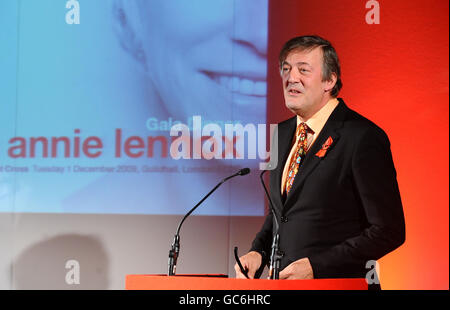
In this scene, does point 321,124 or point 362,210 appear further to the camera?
point 321,124

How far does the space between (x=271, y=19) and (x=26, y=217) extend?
2.03 meters

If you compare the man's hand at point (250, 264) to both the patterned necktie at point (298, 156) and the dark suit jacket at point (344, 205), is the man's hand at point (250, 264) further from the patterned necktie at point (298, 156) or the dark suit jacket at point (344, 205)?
the patterned necktie at point (298, 156)

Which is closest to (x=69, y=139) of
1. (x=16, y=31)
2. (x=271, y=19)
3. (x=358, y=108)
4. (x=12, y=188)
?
(x=12, y=188)

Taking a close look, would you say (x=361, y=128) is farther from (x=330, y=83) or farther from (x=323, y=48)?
(x=323, y=48)

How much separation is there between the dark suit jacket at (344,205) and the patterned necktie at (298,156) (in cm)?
6

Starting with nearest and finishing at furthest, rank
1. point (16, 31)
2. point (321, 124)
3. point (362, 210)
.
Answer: point (362, 210), point (321, 124), point (16, 31)

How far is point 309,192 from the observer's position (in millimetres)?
2533

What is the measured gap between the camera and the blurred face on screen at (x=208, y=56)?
3.99 metres

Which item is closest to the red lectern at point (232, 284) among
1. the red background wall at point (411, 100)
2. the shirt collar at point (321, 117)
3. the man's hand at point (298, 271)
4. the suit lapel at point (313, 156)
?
the man's hand at point (298, 271)

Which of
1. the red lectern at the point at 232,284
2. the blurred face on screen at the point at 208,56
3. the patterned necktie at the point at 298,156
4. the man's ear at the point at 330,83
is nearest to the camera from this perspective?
the red lectern at the point at 232,284

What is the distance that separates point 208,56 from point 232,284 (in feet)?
7.61

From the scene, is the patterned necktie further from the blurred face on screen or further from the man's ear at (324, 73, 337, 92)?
the blurred face on screen

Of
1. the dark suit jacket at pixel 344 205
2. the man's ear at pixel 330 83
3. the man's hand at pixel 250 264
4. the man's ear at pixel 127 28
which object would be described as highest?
the man's ear at pixel 127 28

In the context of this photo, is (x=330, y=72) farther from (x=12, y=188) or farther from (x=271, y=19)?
(x=12, y=188)
